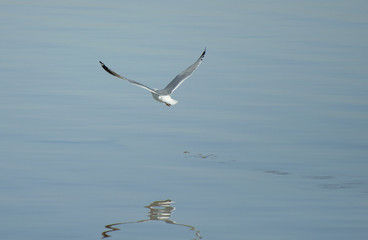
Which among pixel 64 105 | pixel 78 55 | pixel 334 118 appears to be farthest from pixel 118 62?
pixel 334 118

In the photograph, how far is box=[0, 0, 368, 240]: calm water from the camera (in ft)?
30.5

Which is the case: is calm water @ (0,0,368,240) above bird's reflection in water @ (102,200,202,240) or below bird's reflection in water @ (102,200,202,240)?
above

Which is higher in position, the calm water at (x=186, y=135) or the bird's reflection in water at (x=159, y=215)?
the calm water at (x=186, y=135)

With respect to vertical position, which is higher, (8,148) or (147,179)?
(8,148)

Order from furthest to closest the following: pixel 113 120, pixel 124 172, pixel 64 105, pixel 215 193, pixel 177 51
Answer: pixel 177 51 → pixel 64 105 → pixel 113 120 → pixel 124 172 → pixel 215 193

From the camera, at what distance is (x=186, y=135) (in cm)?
1305

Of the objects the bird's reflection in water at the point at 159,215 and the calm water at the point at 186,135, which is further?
the calm water at the point at 186,135

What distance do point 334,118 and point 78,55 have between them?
787cm

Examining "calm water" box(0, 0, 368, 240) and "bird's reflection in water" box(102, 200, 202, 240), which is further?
"calm water" box(0, 0, 368, 240)

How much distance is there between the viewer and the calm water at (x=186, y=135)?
929cm

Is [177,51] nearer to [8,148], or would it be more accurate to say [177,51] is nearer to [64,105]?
[64,105]

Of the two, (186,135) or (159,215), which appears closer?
(159,215)

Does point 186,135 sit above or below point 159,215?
above

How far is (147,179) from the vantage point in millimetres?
10664
